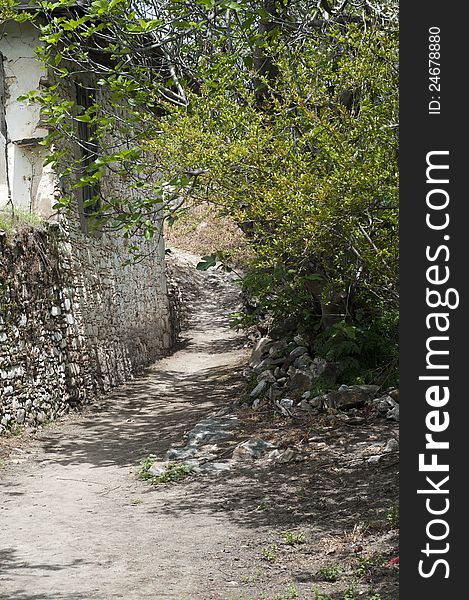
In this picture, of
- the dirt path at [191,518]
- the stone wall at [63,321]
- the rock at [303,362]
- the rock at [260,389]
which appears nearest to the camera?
the dirt path at [191,518]

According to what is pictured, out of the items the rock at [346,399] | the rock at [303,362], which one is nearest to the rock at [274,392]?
the rock at [303,362]

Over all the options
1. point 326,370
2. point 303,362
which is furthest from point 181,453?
point 303,362

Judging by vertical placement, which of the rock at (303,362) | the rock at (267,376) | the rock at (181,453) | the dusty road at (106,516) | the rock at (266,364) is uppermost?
the rock at (303,362)

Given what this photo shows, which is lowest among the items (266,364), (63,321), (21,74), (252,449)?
(252,449)

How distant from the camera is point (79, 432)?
10.9 metres

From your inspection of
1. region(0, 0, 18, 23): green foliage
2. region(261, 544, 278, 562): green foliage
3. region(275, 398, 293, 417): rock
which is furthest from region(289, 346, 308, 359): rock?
region(0, 0, 18, 23): green foliage

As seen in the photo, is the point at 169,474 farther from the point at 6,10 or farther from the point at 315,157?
the point at 6,10

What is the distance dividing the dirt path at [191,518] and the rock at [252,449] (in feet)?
0.50

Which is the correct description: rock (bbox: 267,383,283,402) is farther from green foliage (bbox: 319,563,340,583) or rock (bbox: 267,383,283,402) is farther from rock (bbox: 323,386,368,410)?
green foliage (bbox: 319,563,340,583)

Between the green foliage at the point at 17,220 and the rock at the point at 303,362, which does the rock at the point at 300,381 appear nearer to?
the rock at the point at 303,362

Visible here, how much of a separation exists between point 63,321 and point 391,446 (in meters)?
5.49

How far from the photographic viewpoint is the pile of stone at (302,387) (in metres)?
9.67

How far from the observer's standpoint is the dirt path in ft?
17.5

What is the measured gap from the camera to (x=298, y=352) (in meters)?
11.3
